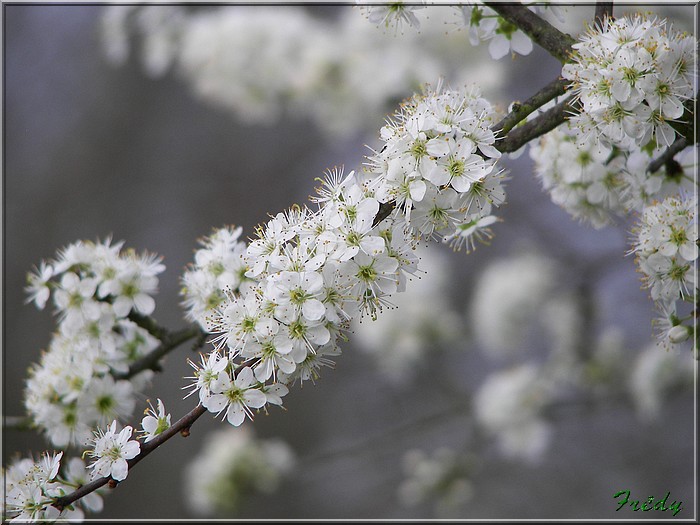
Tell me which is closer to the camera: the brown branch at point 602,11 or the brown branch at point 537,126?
the brown branch at point 537,126

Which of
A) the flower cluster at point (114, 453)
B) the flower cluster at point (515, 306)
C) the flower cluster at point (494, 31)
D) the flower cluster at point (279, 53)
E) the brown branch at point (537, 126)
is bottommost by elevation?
the flower cluster at point (114, 453)

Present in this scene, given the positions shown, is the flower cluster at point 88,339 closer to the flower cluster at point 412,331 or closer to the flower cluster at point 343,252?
the flower cluster at point 343,252

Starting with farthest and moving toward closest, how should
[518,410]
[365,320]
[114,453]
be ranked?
[365,320] < [518,410] < [114,453]

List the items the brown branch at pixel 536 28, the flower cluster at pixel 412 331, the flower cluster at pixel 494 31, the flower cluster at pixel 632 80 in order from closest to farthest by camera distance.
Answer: the flower cluster at pixel 632 80 → the brown branch at pixel 536 28 → the flower cluster at pixel 494 31 → the flower cluster at pixel 412 331

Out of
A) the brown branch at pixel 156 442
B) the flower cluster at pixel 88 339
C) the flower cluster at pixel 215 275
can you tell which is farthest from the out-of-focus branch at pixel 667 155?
the flower cluster at pixel 88 339

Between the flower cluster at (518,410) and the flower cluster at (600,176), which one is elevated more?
the flower cluster at (518,410)

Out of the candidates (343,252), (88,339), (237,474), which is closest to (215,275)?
(88,339)

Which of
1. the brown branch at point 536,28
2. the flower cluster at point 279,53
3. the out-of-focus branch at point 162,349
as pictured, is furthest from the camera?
the flower cluster at point 279,53

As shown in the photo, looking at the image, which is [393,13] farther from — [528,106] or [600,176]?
[600,176]
